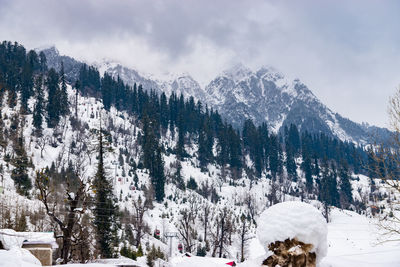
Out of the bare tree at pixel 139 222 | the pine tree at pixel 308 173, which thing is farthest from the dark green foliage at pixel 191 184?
the pine tree at pixel 308 173

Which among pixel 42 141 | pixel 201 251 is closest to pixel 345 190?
pixel 201 251

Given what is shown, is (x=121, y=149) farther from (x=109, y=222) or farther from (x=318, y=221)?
(x=318, y=221)

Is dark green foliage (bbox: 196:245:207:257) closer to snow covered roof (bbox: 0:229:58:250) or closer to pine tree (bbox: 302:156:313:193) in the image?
snow covered roof (bbox: 0:229:58:250)

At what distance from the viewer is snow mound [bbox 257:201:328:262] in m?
7.49

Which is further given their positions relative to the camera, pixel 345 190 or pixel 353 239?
pixel 345 190

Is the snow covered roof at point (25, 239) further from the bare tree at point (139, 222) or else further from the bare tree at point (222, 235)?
the bare tree at point (139, 222)

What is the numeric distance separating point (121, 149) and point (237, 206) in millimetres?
27234

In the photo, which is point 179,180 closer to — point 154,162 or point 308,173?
point 154,162

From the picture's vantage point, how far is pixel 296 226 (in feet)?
24.7

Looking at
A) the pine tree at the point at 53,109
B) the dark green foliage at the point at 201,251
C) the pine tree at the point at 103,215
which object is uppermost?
the pine tree at the point at 53,109

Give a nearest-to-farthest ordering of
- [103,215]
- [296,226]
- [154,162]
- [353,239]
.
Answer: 1. [296,226]
2. [103,215]
3. [353,239]
4. [154,162]

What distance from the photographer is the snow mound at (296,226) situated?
24.6 ft

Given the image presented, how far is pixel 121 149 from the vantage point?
65.8 metres

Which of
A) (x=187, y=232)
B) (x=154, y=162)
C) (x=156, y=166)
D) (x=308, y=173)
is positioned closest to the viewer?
(x=187, y=232)
